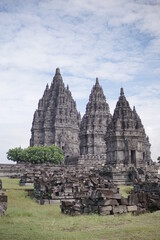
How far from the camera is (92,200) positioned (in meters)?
16.1

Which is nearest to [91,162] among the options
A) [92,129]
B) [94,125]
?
[92,129]

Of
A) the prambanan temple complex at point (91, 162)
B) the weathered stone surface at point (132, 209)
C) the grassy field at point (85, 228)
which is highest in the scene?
the prambanan temple complex at point (91, 162)

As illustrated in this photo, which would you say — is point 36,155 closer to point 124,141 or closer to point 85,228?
point 124,141

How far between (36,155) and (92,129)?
17.0m

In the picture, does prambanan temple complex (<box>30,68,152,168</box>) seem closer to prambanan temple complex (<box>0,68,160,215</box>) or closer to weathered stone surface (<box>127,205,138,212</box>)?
prambanan temple complex (<box>0,68,160,215</box>)

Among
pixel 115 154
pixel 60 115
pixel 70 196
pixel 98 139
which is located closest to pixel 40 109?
pixel 60 115

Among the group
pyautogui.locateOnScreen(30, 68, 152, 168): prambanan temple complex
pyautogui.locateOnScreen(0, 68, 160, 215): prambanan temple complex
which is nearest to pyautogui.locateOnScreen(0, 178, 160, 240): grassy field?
pyautogui.locateOnScreen(0, 68, 160, 215): prambanan temple complex

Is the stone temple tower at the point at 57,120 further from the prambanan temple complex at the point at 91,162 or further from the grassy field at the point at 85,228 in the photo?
the grassy field at the point at 85,228

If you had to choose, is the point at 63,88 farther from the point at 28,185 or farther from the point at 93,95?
the point at 28,185

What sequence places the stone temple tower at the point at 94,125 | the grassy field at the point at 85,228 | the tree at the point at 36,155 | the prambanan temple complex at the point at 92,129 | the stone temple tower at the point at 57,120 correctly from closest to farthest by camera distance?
the grassy field at the point at 85,228 < the prambanan temple complex at the point at 92,129 < the tree at the point at 36,155 < the stone temple tower at the point at 94,125 < the stone temple tower at the point at 57,120

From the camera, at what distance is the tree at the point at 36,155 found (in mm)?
77125

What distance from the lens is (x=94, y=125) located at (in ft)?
280

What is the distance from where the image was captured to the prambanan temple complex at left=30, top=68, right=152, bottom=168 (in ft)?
177

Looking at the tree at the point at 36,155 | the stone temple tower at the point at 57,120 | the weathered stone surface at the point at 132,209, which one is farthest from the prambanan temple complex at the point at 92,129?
Result: the weathered stone surface at the point at 132,209
